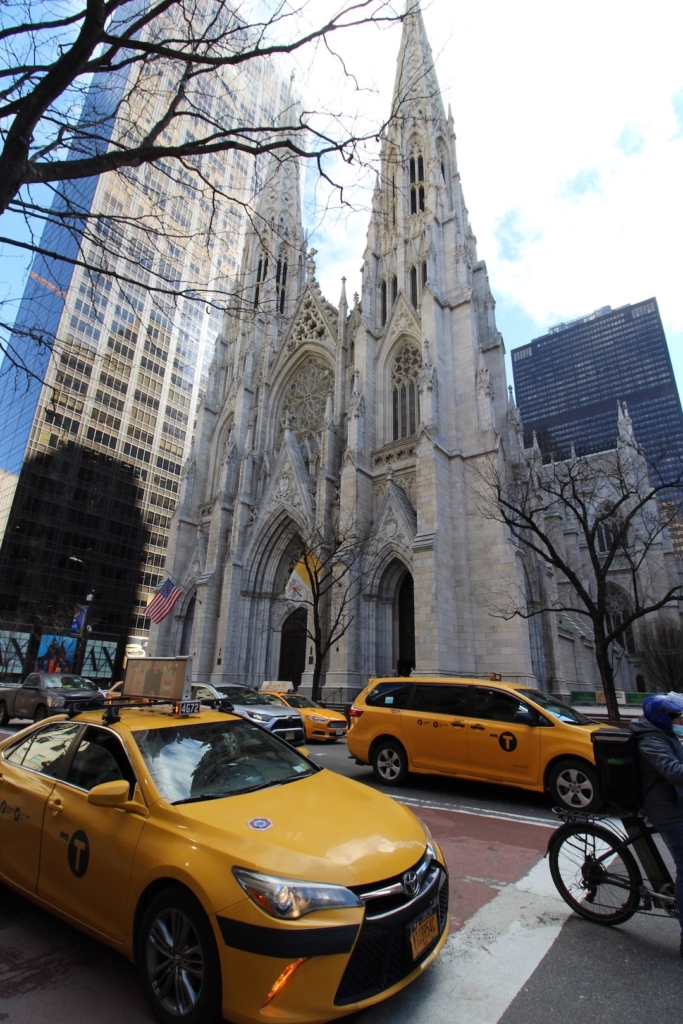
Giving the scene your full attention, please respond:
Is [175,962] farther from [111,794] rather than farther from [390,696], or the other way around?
[390,696]

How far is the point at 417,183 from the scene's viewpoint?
28625 millimetres

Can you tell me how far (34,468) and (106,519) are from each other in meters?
7.34

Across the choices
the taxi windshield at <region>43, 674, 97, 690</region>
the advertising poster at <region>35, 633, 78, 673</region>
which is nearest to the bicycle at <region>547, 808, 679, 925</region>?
the taxi windshield at <region>43, 674, 97, 690</region>

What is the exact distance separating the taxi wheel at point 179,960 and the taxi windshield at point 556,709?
19.4 ft

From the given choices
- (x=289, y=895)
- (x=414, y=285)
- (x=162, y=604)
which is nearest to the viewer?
(x=289, y=895)

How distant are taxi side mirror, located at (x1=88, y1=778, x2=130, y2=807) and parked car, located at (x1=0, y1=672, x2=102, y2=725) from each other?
40.0 ft

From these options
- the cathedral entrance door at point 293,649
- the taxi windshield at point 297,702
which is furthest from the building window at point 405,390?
the taxi windshield at point 297,702

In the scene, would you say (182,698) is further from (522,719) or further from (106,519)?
(106,519)

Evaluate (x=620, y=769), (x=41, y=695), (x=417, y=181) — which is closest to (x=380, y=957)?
(x=620, y=769)

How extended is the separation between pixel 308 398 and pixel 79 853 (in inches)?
1119

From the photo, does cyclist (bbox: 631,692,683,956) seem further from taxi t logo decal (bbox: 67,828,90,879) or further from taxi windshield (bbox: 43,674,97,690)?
taxi windshield (bbox: 43,674,97,690)

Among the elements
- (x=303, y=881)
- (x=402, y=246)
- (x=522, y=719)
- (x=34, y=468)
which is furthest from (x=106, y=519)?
(x=303, y=881)

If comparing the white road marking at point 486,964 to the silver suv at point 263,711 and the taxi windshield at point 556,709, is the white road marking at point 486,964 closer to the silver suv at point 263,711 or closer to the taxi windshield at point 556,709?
the taxi windshield at point 556,709

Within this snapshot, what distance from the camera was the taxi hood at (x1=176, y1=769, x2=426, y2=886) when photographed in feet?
8.17
